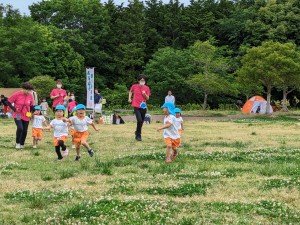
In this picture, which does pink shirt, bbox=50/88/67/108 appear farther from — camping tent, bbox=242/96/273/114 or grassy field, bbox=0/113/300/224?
camping tent, bbox=242/96/273/114

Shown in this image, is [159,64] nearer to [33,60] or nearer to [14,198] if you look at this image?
[33,60]

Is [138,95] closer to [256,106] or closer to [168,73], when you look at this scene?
[256,106]

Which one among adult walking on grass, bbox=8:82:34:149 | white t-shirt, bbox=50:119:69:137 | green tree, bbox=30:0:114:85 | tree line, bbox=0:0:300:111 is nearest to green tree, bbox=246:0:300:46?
tree line, bbox=0:0:300:111

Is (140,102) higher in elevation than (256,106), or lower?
lower

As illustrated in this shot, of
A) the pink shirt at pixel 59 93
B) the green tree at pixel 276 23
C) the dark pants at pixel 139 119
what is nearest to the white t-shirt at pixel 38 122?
the dark pants at pixel 139 119

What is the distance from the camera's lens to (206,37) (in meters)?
68.2

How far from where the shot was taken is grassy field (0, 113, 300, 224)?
6.37 metres

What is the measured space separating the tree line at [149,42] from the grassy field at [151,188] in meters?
35.1

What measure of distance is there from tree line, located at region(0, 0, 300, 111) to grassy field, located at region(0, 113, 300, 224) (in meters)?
35.1

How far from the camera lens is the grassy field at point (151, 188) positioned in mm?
6371

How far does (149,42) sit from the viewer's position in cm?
7031

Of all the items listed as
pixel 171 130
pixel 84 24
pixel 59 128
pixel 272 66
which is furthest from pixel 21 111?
pixel 84 24

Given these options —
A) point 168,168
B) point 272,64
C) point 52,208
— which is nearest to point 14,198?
point 52,208

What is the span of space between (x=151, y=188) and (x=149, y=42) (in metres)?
63.3
